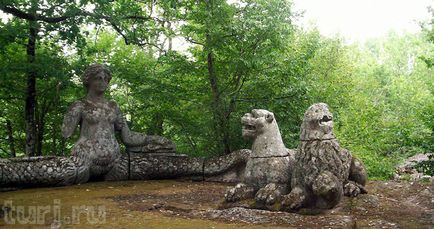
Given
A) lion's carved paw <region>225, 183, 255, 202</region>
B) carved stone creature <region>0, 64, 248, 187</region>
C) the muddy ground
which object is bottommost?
the muddy ground

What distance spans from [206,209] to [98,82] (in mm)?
3929

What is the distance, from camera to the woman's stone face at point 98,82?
26.5 ft

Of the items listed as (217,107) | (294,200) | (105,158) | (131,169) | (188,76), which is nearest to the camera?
(294,200)

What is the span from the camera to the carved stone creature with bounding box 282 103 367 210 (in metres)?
4.89

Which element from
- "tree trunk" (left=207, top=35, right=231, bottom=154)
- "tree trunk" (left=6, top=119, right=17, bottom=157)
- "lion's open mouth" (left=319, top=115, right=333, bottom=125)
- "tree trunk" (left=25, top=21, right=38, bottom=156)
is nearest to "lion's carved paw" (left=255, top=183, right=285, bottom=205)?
"lion's open mouth" (left=319, top=115, right=333, bottom=125)

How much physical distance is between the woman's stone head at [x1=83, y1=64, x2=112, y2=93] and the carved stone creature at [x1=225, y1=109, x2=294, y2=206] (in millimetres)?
3446

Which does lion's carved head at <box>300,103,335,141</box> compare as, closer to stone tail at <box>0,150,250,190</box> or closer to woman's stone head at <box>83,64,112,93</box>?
stone tail at <box>0,150,250,190</box>

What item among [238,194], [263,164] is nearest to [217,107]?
[263,164]

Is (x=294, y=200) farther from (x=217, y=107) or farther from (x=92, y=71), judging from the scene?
(x=92, y=71)

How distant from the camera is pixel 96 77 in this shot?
26.5 feet

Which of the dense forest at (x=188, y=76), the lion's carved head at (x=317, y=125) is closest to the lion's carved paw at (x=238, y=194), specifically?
the lion's carved head at (x=317, y=125)

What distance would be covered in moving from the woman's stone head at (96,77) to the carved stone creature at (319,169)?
A: 4412 millimetres

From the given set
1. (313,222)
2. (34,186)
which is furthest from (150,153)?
(313,222)

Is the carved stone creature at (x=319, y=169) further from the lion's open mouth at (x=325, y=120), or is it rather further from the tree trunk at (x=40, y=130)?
the tree trunk at (x=40, y=130)
